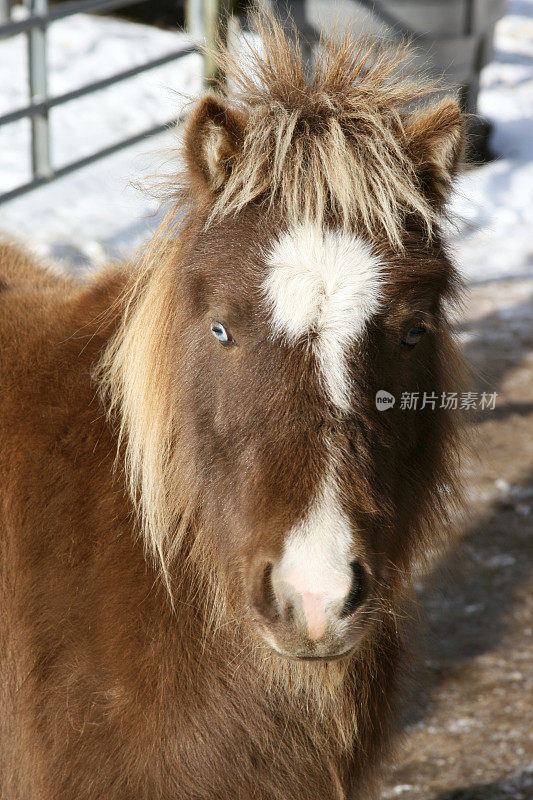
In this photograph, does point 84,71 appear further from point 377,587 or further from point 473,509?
point 377,587

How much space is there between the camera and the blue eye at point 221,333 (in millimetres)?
1668

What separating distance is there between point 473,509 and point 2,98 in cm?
526

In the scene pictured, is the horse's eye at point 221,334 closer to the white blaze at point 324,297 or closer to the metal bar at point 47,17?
the white blaze at point 324,297

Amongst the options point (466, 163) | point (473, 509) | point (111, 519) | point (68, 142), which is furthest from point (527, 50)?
point (111, 519)

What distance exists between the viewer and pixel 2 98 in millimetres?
6887

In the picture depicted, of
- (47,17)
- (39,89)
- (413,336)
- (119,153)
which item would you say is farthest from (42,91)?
(413,336)

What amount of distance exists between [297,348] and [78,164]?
15.6 feet

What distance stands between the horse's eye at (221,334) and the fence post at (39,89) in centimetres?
437

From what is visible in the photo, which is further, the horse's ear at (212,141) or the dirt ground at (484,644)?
the dirt ground at (484,644)

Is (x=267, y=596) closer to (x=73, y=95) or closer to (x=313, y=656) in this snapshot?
(x=313, y=656)

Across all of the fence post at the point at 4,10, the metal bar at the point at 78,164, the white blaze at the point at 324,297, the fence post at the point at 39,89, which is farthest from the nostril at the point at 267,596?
the fence post at the point at 4,10

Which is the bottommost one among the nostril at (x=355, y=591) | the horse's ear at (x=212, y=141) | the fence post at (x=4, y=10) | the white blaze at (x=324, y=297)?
the fence post at (x=4, y=10)

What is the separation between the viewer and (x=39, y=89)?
18.0 ft

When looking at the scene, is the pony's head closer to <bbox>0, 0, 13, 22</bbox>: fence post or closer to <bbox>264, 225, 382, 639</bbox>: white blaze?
<bbox>264, 225, 382, 639</bbox>: white blaze
